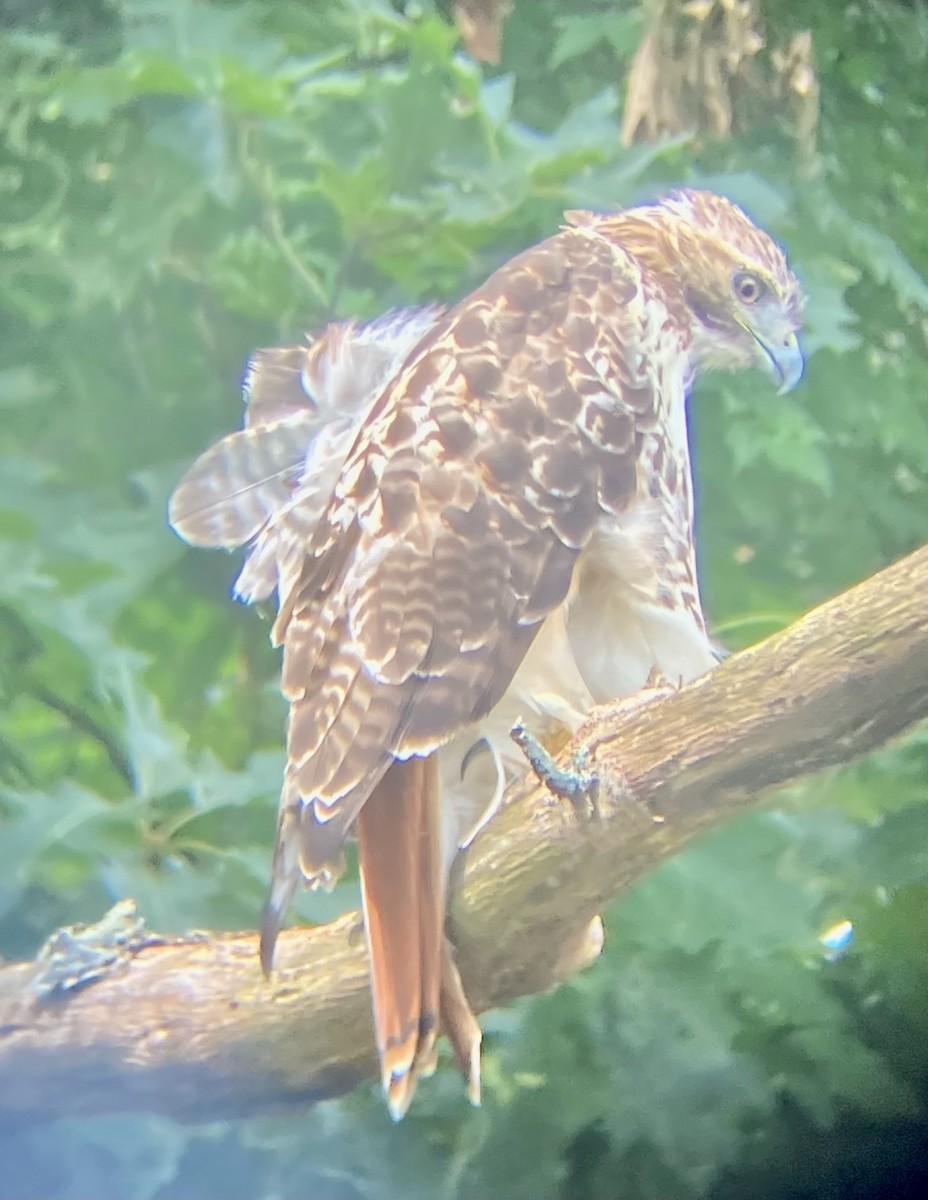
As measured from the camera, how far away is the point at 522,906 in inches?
40.4

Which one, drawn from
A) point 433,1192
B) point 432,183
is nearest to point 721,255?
point 432,183

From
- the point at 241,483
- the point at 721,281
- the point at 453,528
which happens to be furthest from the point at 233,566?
the point at 721,281

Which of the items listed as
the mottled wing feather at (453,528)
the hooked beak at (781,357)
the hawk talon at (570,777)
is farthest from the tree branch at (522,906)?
the hooked beak at (781,357)

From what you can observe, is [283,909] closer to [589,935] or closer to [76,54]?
[589,935]

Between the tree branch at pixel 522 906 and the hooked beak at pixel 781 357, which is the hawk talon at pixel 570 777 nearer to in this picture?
the tree branch at pixel 522 906

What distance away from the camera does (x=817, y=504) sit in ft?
3.98

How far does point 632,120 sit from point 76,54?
1.68ft

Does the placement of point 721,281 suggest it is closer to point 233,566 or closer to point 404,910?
point 233,566

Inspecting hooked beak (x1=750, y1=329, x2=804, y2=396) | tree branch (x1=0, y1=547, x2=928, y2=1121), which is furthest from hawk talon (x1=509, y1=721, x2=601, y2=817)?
hooked beak (x1=750, y1=329, x2=804, y2=396)

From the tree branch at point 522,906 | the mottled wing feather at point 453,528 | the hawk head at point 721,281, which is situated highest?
the hawk head at point 721,281

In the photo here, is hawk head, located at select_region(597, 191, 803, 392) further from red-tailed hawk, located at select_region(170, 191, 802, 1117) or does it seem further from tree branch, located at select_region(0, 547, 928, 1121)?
→ tree branch, located at select_region(0, 547, 928, 1121)

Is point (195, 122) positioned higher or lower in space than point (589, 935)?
Result: higher

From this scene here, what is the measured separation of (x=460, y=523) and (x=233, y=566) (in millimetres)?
251

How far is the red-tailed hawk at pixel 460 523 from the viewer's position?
1.01 meters
